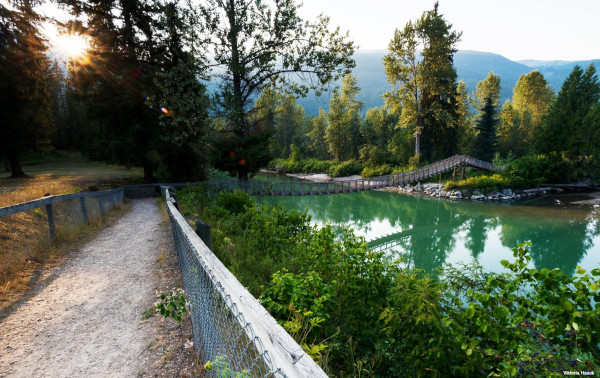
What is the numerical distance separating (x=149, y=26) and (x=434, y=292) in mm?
21472

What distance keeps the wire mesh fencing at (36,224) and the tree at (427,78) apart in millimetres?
30439

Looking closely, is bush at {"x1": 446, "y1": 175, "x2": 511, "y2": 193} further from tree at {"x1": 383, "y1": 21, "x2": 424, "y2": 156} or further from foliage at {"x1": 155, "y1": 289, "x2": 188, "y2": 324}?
foliage at {"x1": 155, "y1": 289, "x2": 188, "y2": 324}

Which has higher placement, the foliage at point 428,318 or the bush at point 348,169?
the bush at point 348,169

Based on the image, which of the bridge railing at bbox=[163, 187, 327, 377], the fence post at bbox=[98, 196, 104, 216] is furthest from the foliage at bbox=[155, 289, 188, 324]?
the fence post at bbox=[98, 196, 104, 216]

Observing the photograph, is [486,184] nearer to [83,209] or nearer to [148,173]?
[148,173]

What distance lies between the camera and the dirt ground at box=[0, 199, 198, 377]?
273 centimetres

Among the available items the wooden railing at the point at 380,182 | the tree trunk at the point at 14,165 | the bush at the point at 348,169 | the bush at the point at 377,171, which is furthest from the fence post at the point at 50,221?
the bush at the point at 348,169

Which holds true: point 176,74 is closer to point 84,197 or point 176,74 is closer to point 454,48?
point 84,197

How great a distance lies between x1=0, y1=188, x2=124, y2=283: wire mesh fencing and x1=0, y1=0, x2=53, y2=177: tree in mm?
14533

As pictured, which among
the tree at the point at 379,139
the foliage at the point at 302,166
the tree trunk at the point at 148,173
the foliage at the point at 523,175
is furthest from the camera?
the foliage at the point at 302,166

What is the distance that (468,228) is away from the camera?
56.3 ft

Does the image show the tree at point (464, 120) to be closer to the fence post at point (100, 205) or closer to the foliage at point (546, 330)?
the foliage at point (546, 330)

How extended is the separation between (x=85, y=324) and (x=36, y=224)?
16.7ft

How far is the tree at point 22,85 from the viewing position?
1593 cm
